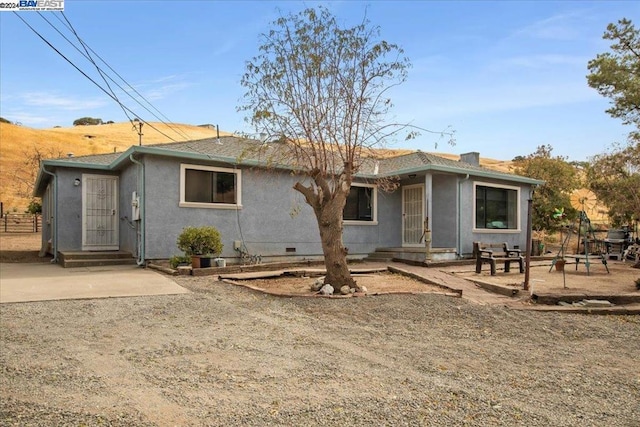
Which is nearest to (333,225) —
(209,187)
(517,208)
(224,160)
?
(224,160)

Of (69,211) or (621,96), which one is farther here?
(621,96)

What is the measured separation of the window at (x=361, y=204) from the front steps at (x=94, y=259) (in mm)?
6750

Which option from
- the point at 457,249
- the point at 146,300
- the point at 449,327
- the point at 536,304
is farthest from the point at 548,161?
the point at 146,300

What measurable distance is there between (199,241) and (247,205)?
273cm

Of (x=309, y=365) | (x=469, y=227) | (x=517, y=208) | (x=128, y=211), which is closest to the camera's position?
(x=309, y=365)

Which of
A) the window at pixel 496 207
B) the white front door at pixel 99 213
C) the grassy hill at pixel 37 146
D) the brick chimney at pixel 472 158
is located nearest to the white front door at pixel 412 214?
the window at pixel 496 207

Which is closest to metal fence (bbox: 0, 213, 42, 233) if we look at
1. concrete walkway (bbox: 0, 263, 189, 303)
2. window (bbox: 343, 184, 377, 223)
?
concrete walkway (bbox: 0, 263, 189, 303)

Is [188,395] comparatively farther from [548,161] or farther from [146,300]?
[548,161]

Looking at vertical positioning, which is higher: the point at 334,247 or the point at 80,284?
the point at 334,247

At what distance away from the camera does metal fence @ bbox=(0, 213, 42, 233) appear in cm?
2584

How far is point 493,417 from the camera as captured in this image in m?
3.39

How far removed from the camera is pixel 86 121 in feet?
259

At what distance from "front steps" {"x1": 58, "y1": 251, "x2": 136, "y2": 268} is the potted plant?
9.69 ft

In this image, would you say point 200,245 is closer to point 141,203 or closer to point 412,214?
point 141,203
